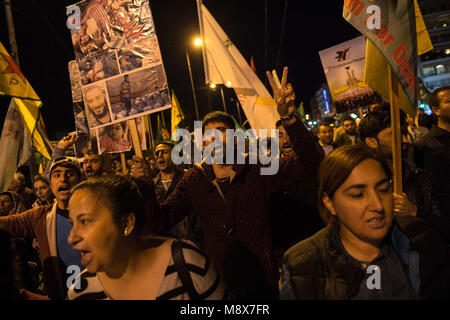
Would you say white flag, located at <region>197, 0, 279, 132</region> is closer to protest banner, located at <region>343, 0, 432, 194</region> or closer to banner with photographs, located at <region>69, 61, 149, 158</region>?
banner with photographs, located at <region>69, 61, 149, 158</region>

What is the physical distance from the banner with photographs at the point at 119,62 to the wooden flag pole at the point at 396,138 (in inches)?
87.9

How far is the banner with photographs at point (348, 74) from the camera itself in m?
7.04

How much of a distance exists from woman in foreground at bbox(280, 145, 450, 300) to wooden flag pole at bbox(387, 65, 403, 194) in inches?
22.0

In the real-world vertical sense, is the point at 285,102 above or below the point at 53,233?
above

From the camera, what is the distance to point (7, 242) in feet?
5.81

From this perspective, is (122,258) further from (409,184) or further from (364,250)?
(409,184)

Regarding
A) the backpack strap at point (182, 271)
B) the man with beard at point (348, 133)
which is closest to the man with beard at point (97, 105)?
the backpack strap at point (182, 271)

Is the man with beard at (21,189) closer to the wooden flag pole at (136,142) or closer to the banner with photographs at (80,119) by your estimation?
the banner with photographs at (80,119)

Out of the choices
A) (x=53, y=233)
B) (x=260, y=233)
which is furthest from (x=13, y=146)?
(x=260, y=233)

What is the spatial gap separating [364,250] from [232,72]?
388 cm

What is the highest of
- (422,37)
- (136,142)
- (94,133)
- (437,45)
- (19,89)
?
(437,45)

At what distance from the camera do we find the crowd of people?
1721 millimetres

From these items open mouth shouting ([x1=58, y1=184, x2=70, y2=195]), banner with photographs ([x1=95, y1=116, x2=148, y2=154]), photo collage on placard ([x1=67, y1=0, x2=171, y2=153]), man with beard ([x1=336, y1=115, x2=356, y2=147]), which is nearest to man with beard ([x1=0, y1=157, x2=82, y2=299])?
open mouth shouting ([x1=58, y1=184, x2=70, y2=195])

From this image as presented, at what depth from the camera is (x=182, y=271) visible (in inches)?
70.5
